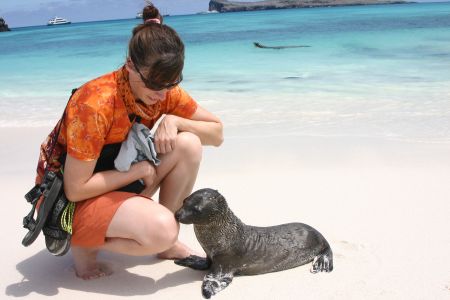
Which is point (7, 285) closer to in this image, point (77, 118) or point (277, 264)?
point (77, 118)

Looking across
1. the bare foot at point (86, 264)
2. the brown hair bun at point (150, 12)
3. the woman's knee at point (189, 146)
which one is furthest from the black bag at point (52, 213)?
the brown hair bun at point (150, 12)

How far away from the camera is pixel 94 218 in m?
2.88

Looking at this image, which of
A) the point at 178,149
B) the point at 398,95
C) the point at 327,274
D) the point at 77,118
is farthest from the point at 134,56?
the point at 398,95

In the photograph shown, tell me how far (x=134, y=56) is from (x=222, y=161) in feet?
8.97

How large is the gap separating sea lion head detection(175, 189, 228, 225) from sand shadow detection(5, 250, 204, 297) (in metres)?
0.41

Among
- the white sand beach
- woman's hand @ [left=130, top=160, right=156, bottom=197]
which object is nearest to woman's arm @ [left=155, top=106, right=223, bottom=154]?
woman's hand @ [left=130, top=160, right=156, bottom=197]

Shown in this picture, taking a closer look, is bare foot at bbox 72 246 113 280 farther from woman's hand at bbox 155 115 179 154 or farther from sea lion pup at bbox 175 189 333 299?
woman's hand at bbox 155 115 179 154

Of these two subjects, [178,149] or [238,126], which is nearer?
[178,149]

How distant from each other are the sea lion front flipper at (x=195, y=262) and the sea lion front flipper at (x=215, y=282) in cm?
16

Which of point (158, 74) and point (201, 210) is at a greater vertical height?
point (158, 74)

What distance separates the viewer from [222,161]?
5336 millimetres

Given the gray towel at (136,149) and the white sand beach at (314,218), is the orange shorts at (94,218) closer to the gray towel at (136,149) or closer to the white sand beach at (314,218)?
the gray towel at (136,149)

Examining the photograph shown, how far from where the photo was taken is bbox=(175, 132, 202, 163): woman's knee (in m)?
3.15

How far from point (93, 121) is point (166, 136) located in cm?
48
